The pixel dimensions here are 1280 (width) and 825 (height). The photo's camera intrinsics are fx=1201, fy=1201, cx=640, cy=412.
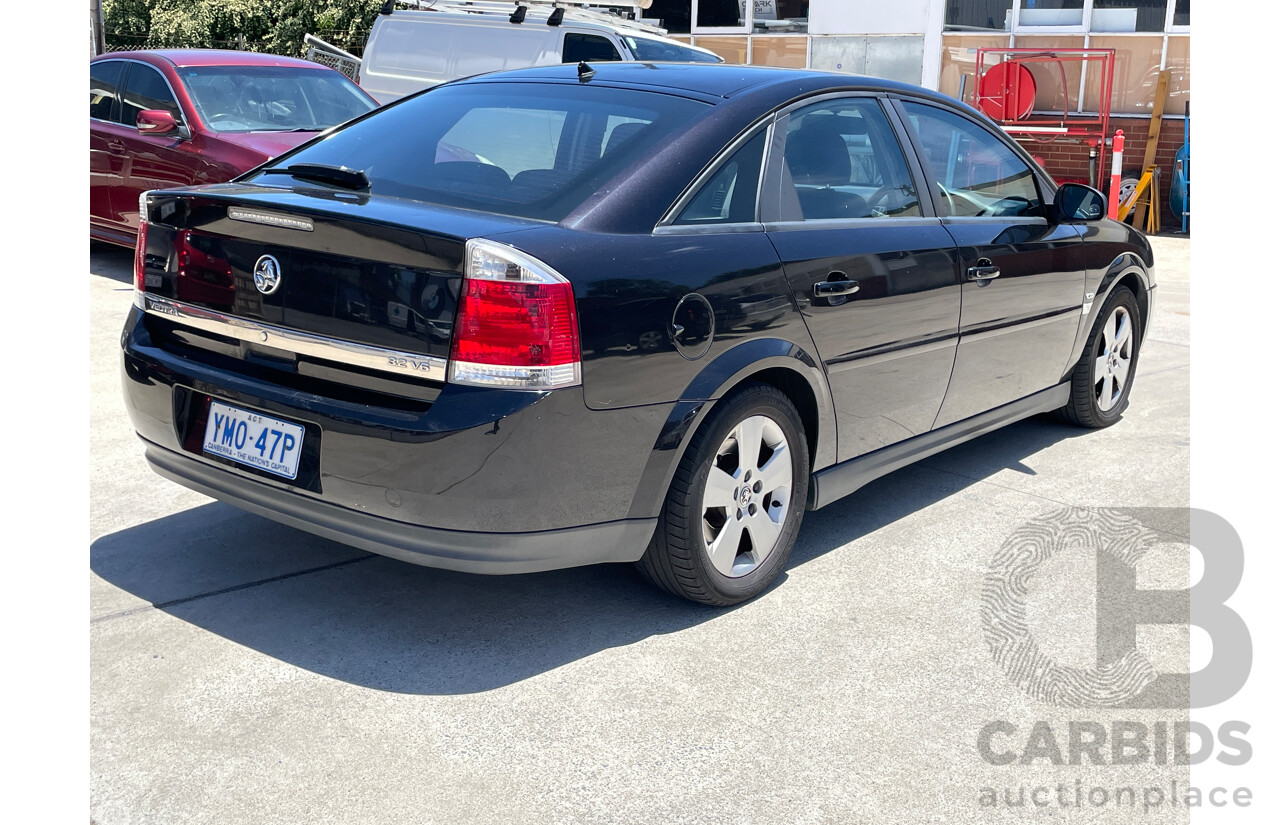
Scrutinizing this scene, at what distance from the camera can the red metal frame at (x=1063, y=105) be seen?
15.0 meters

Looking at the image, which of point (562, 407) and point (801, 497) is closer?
point (562, 407)

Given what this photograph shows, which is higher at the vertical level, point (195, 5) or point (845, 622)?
point (195, 5)

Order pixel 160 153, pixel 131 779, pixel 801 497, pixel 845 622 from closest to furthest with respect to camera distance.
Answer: pixel 131 779, pixel 845 622, pixel 801 497, pixel 160 153

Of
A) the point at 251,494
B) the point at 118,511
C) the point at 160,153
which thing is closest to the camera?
the point at 251,494

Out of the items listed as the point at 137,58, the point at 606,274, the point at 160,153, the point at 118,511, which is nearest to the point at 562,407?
the point at 606,274

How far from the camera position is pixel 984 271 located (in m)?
4.58

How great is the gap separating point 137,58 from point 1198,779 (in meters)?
8.71

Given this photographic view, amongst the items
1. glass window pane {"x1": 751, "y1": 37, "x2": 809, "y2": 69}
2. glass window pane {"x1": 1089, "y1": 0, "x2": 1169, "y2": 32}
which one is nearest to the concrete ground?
glass window pane {"x1": 1089, "y1": 0, "x2": 1169, "y2": 32}

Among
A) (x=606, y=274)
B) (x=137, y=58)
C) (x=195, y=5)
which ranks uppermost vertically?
(x=195, y=5)

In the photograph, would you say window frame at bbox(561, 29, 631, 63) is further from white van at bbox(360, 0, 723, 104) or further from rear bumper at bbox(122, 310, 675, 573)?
rear bumper at bbox(122, 310, 675, 573)

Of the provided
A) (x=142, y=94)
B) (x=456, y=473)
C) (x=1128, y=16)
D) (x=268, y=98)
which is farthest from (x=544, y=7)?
(x=456, y=473)

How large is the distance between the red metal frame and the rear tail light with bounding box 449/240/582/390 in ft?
43.4

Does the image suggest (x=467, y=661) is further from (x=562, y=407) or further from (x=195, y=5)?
(x=195, y=5)

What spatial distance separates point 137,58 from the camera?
9.02 metres
